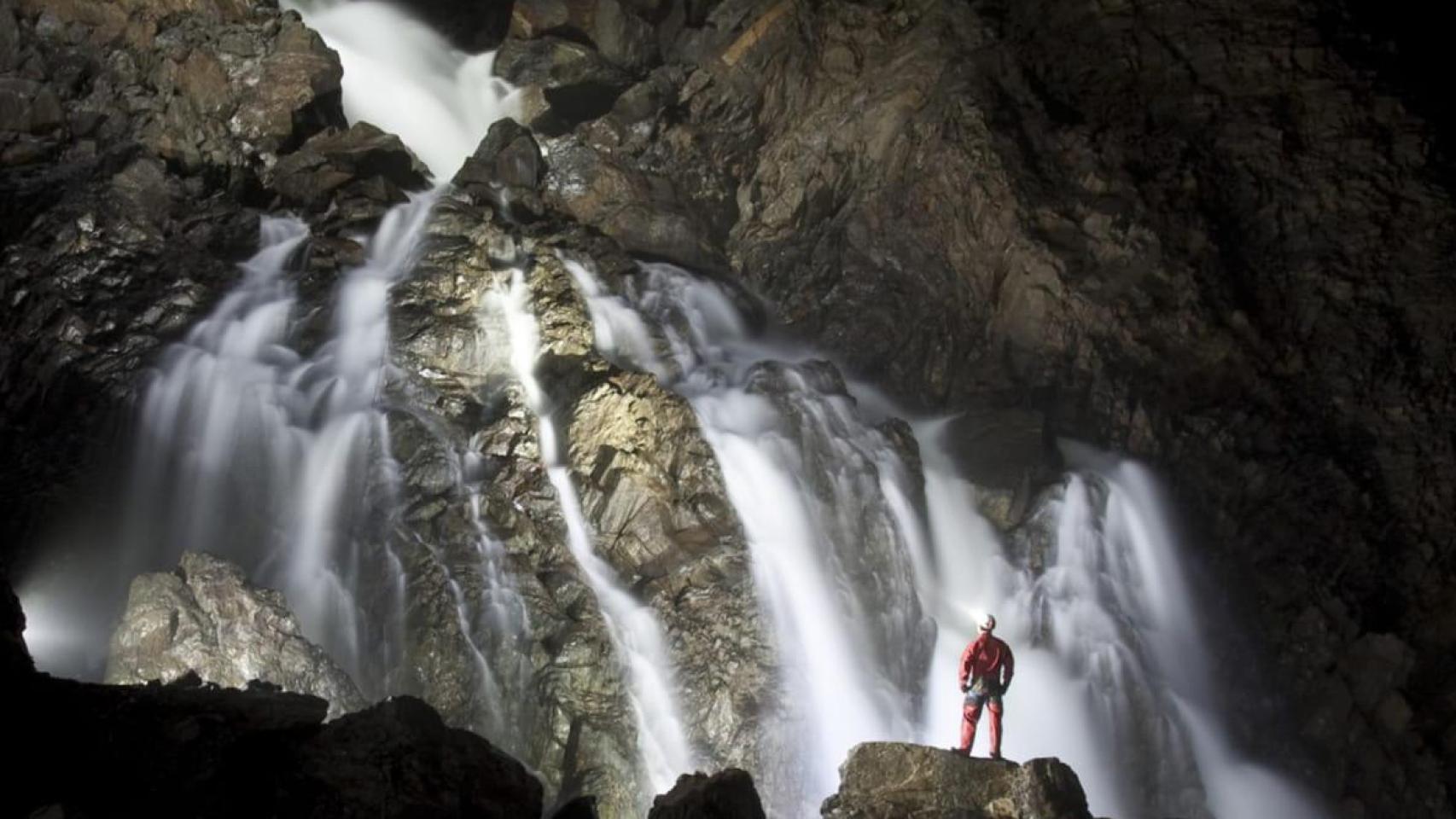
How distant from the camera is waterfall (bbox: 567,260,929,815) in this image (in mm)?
15297

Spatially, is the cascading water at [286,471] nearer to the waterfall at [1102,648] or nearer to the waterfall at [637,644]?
the waterfall at [637,644]

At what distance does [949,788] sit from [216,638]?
8777 mm

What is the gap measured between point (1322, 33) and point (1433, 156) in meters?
3.46

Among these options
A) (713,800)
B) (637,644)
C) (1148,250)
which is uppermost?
(1148,250)

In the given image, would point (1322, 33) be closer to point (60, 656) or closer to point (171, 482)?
point (171, 482)

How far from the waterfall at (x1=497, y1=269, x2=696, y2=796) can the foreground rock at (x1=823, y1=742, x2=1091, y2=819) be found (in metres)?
3.70

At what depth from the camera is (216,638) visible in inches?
529

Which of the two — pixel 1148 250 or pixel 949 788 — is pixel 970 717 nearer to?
pixel 949 788

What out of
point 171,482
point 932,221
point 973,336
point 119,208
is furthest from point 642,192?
point 171,482

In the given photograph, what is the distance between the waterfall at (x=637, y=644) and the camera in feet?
47.6

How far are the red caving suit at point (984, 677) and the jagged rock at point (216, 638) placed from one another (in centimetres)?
729

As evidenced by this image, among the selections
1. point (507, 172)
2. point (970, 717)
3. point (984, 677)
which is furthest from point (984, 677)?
point (507, 172)

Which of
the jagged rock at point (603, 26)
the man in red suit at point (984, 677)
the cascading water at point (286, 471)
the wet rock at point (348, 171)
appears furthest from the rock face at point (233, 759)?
the jagged rock at point (603, 26)

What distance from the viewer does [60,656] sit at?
14.1 meters
